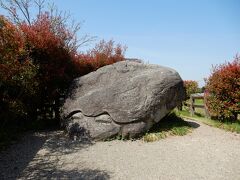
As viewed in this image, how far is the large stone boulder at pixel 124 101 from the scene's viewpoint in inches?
361

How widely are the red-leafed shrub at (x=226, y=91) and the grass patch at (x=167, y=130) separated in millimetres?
2007

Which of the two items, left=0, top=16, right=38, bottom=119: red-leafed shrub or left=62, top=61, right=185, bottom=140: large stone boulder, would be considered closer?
left=0, top=16, right=38, bottom=119: red-leafed shrub

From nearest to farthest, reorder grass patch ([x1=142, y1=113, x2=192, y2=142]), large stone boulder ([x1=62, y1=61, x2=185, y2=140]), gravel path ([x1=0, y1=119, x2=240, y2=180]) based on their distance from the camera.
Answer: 1. gravel path ([x1=0, y1=119, x2=240, y2=180])
2. grass patch ([x1=142, y1=113, x2=192, y2=142])
3. large stone boulder ([x1=62, y1=61, x2=185, y2=140])

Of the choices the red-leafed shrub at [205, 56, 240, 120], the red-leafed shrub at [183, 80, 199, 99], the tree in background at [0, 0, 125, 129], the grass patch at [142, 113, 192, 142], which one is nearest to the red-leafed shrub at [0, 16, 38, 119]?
the tree in background at [0, 0, 125, 129]

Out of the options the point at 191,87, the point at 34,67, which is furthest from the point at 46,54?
the point at 191,87

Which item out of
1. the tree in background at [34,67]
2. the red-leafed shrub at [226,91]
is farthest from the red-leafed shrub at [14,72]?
the red-leafed shrub at [226,91]

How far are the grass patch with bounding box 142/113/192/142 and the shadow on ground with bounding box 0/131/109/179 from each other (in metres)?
1.96

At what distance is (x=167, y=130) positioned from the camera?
9758 millimetres

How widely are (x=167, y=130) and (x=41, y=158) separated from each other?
4.40m

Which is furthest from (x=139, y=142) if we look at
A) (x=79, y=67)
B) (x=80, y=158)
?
(x=79, y=67)

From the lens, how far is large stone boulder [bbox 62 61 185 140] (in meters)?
9.16

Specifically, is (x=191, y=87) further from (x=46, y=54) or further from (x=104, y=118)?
(x=46, y=54)

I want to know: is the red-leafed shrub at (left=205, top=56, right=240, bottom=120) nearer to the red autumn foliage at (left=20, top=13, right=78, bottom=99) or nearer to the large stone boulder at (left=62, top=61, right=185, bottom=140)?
the large stone boulder at (left=62, top=61, right=185, bottom=140)

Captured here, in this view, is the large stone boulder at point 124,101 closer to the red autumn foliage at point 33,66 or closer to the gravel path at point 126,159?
the gravel path at point 126,159
